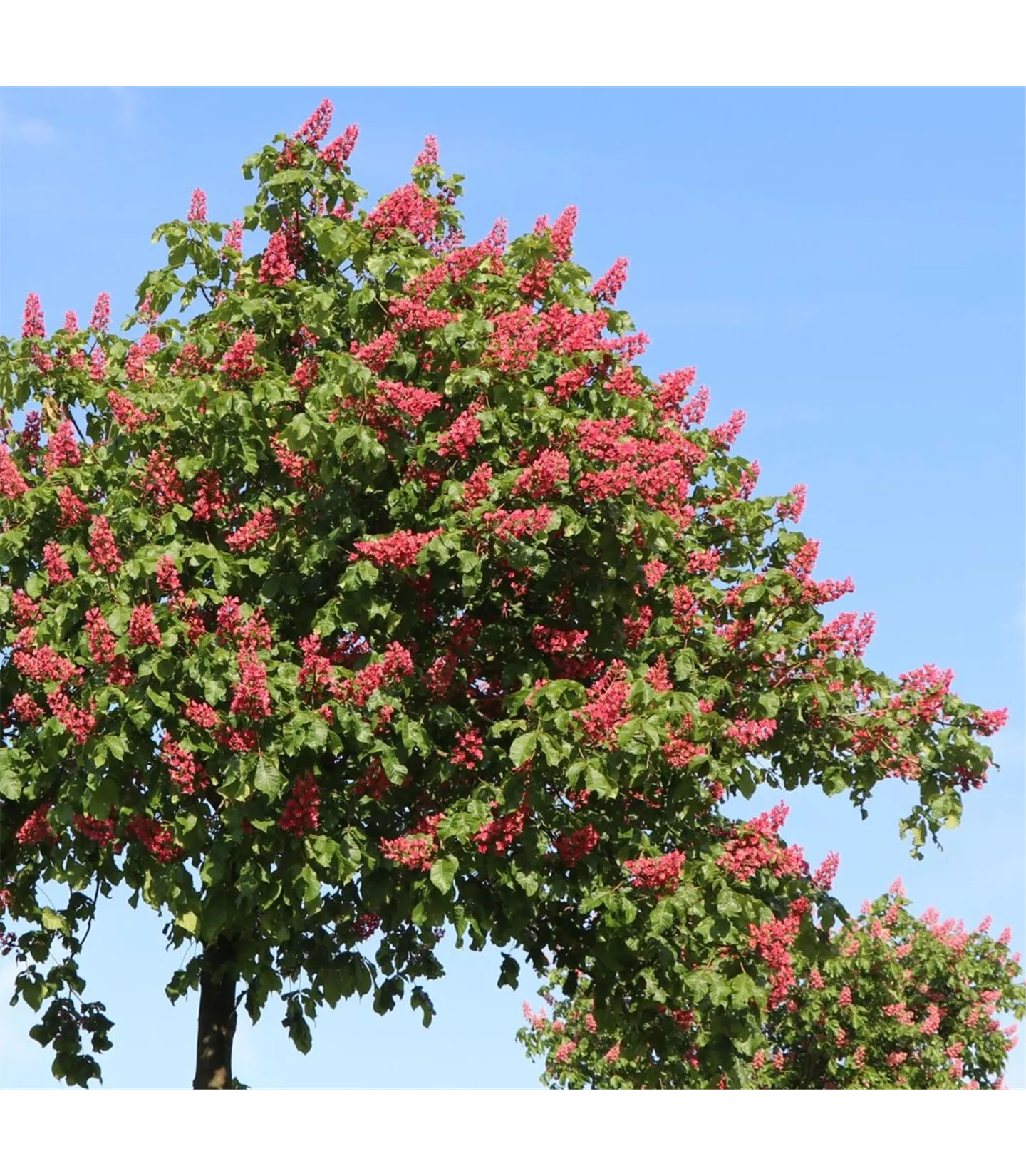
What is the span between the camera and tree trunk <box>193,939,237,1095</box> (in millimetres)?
15367

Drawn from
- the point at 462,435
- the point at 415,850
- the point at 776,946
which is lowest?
the point at 776,946

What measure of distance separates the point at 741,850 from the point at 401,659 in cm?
367

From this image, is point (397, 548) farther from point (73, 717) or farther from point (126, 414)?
point (126, 414)

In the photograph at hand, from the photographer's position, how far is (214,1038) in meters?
15.4

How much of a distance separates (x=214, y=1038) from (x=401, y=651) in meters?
5.54

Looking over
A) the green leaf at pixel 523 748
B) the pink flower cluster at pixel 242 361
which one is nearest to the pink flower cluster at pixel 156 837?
the green leaf at pixel 523 748

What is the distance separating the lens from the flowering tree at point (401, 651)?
12.7 m

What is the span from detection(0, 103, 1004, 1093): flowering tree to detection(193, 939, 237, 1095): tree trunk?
49 millimetres

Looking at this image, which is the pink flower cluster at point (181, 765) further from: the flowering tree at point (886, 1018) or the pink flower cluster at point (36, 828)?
the flowering tree at point (886, 1018)

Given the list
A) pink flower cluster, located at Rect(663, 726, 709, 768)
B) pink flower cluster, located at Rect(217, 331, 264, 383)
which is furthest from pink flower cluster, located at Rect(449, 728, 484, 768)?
pink flower cluster, located at Rect(217, 331, 264, 383)

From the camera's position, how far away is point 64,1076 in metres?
15.5

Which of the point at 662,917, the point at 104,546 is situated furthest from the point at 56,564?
the point at 662,917
